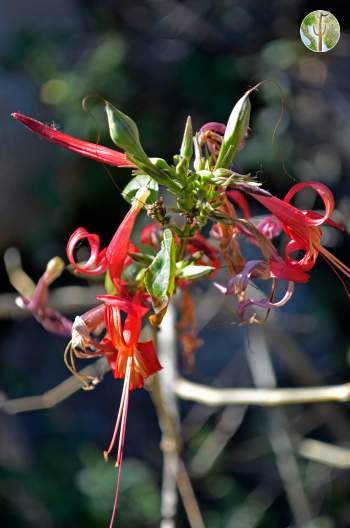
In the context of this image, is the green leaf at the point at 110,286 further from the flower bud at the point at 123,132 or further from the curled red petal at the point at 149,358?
the flower bud at the point at 123,132

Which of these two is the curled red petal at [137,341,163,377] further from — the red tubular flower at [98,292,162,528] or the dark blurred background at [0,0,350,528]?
the dark blurred background at [0,0,350,528]

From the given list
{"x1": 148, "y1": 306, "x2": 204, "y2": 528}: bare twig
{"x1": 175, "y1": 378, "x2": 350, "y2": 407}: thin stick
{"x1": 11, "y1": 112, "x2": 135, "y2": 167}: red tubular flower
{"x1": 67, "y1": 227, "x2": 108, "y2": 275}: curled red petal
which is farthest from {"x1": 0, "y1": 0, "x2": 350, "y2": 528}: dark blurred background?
{"x1": 11, "y1": 112, "x2": 135, "y2": 167}: red tubular flower

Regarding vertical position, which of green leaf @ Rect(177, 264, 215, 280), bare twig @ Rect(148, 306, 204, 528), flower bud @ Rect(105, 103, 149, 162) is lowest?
bare twig @ Rect(148, 306, 204, 528)

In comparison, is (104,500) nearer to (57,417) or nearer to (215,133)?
(57,417)

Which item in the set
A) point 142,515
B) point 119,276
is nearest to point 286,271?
point 119,276

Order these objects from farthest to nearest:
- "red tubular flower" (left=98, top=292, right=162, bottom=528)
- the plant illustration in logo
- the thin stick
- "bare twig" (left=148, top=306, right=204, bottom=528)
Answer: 1. "bare twig" (left=148, top=306, right=204, bottom=528)
2. the thin stick
3. "red tubular flower" (left=98, top=292, right=162, bottom=528)
4. the plant illustration in logo

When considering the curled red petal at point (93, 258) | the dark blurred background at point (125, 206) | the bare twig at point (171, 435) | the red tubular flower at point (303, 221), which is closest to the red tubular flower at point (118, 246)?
the curled red petal at point (93, 258)
